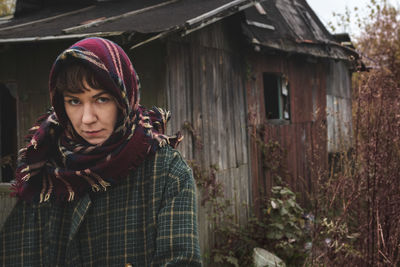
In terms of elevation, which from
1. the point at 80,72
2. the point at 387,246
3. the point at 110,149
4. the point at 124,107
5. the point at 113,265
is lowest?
the point at 387,246

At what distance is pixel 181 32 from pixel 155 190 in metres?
3.00

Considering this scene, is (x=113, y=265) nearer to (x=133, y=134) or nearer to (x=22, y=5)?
(x=133, y=134)

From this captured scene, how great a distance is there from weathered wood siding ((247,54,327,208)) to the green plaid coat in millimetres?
5022

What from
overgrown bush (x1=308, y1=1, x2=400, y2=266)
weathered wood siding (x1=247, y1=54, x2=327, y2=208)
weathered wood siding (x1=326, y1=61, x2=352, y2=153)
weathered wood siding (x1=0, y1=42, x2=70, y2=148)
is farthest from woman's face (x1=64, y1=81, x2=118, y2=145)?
weathered wood siding (x1=326, y1=61, x2=352, y2=153)

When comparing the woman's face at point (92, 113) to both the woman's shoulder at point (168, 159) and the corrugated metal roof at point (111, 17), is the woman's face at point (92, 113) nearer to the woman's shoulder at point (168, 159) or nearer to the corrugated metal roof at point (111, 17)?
the woman's shoulder at point (168, 159)

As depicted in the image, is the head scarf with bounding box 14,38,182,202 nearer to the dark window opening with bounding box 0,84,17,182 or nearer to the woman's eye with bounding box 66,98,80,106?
the woman's eye with bounding box 66,98,80,106

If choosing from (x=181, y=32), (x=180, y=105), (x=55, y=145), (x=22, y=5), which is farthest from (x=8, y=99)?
(x=55, y=145)

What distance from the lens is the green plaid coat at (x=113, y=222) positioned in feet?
5.94

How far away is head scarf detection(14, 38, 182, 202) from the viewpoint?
5.89 feet

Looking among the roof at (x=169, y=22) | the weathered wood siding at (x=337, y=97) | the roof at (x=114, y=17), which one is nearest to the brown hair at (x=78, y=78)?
the roof at (x=169, y=22)

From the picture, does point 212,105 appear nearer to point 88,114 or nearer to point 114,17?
point 114,17

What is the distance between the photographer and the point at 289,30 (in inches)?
326

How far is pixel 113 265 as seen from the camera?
1869 millimetres

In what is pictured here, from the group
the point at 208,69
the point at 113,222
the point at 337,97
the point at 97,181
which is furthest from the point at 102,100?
the point at 337,97
